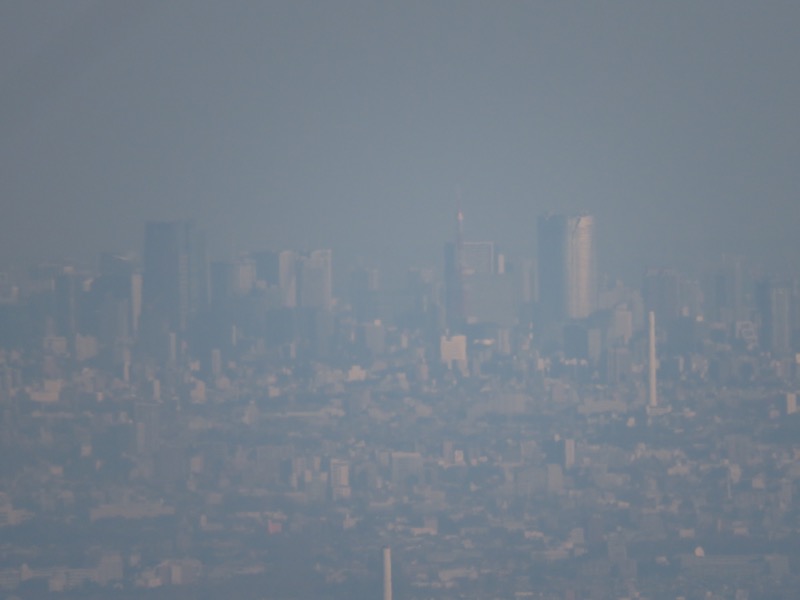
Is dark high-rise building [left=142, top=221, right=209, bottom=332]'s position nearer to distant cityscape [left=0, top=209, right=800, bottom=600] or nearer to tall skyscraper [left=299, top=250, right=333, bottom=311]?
distant cityscape [left=0, top=209, right=800, bottom=600]

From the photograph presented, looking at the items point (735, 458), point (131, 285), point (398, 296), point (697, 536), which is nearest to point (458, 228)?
point (398, 296)

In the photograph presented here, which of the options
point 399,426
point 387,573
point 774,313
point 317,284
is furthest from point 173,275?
point 774,313

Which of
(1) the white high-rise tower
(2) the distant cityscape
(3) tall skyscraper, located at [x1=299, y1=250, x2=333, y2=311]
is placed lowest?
(1) the white high-rise tower

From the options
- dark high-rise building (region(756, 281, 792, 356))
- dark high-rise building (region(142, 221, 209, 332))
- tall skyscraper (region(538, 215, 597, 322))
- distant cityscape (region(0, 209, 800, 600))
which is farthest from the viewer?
tall skyscraper (region(538, 215, 597, 322))

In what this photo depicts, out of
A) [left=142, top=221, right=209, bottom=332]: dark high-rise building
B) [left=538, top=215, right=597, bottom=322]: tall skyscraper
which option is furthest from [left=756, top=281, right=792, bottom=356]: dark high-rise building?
[left=142, top=221, right=209, bottom=332]: dark high-rise building

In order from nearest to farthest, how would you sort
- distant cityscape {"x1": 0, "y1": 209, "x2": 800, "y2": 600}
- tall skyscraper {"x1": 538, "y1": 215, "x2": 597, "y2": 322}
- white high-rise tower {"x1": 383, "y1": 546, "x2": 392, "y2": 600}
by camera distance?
white high-rise tower {"x1": 383, "y1": 546, "x2": 392, "y2": 600} → distant cityscape {"x1": 0, "y1": 209, "x2": 800, "y2": 600} → tall skyscraper {"x1": 538, "y1": 215, "x2": 597, "y2": 322}

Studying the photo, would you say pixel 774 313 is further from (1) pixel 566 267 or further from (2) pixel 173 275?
(2) pixel 173 275

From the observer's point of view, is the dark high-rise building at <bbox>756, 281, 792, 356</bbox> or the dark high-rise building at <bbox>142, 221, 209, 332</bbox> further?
the dark high-rise building at <bbox>756, 281, 792, 356</bbox>
